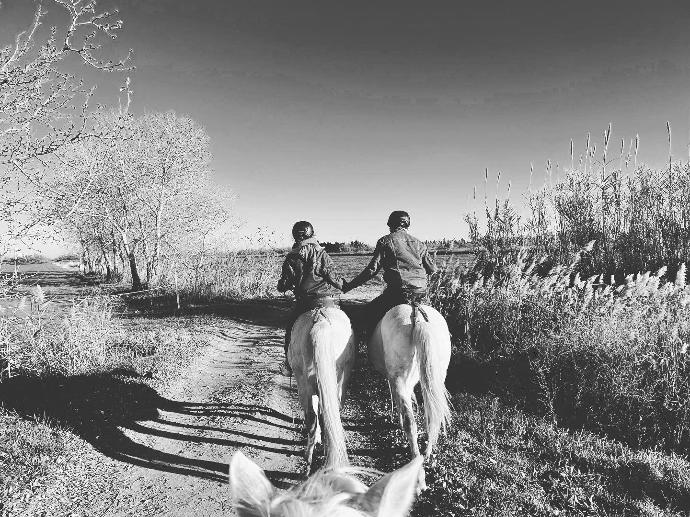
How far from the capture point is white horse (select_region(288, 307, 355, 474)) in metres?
3.57

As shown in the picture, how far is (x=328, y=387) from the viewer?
365cm

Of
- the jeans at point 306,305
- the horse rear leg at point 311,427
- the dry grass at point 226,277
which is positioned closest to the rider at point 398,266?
the jeans at point 306,305

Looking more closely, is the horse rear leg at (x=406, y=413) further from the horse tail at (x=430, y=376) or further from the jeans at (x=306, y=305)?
the jeans at (x=306, y=305)

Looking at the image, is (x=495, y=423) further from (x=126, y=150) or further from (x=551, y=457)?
(x=126, y=150)

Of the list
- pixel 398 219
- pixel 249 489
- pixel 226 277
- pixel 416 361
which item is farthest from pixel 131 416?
pixel 226 277

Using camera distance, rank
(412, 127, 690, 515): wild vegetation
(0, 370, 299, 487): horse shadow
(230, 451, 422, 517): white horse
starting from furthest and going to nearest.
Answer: (0, 370, 299, 487): horse shadow → (412, 127, 690, 515): wild vegetation → (230, 451, 422, 517): white horse

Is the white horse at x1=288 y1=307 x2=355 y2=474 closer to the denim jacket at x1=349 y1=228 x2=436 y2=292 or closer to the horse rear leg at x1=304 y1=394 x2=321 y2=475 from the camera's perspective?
the horse rear leg at x1=304 y1=394 x2=321 y2=475

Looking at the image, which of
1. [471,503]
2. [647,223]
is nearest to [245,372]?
[471,503]

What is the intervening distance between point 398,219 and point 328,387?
2.19m

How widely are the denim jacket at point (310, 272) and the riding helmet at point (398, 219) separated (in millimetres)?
970

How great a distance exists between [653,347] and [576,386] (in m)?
1.08

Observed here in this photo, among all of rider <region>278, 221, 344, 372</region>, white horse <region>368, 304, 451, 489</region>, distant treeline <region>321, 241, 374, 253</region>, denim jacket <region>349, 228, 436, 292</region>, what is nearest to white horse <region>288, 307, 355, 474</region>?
rider <region>278, 221, 344, 372</region>

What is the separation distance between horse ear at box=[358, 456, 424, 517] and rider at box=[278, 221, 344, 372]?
9.69ft

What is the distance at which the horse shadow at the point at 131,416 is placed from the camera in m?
4.19
